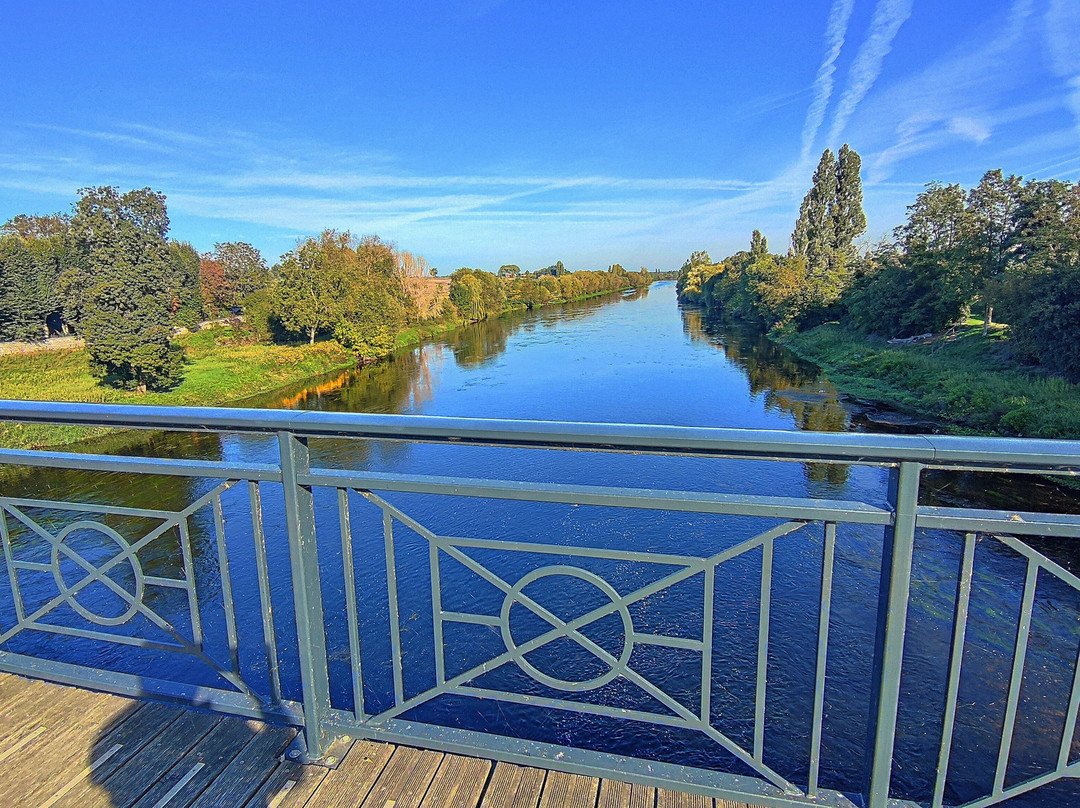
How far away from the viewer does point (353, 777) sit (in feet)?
6.00

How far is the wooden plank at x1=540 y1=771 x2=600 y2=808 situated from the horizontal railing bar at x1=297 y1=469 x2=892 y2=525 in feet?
2.83

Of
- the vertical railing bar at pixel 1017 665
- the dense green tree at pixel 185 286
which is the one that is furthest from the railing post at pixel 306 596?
the dense green tree at pixel 185 286

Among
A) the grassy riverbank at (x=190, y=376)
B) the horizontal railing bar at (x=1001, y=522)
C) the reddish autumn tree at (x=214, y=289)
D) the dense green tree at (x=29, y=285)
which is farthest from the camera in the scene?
the reddish autumn tree at (x=214, y=289)

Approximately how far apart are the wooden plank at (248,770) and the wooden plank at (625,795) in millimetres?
1031

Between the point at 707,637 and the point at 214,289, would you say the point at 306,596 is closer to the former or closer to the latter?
the point at 707,637

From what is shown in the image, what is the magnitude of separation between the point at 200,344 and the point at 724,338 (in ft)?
111

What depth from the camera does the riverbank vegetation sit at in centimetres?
1664

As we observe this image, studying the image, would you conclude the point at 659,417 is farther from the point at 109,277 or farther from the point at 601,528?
the point at 109,277

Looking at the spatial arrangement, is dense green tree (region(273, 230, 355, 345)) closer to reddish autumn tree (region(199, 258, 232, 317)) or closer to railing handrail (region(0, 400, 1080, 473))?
reddish autumn tree (region(199, 258, 232, 317))

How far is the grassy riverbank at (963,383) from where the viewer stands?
15.3m

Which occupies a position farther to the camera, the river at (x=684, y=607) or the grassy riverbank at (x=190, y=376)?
the grassy riverbank at (x=190, y=376)

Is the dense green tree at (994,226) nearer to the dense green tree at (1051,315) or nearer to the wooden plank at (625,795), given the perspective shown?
the dense green tree at (1051,315)

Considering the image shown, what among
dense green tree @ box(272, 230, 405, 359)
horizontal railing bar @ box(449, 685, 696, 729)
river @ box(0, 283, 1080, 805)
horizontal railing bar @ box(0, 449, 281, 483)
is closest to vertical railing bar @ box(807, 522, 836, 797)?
horizontal railing bar @ box(449, 685, 696, 729)

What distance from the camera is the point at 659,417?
1952cm
